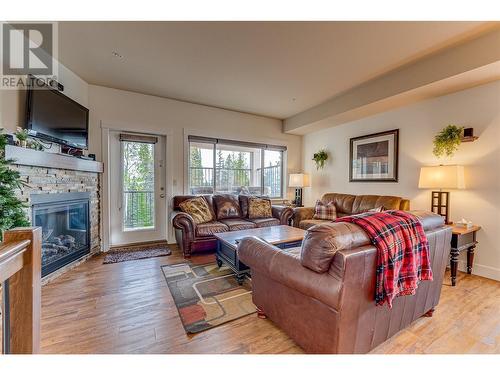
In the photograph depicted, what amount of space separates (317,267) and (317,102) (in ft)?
11.9

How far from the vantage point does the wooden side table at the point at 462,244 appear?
2432 millimetres

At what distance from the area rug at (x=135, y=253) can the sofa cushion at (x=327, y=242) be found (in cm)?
276

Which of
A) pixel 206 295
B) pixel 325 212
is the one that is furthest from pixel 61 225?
pixel 325 212

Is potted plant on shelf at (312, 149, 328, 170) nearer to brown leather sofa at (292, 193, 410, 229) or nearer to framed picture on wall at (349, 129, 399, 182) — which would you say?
framed picture on wall at (349, 129, 399, 182)

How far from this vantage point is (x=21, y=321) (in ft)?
2.88

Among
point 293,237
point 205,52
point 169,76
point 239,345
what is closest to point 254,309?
point 239,345

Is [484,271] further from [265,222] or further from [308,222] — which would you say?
[265,222]

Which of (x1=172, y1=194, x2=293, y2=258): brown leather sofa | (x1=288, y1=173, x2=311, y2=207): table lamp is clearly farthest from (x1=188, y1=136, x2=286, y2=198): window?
(x1=172, y1=194, x2=293, y2=258): brown leather sofa

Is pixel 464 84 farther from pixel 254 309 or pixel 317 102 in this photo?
pixel 254 309

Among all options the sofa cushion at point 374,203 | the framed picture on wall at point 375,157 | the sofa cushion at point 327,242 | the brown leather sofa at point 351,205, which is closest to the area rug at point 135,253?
the brown leather sofa at point 351,205

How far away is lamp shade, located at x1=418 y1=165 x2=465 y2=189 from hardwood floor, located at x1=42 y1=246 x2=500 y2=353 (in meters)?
1.14

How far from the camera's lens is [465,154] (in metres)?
2.86

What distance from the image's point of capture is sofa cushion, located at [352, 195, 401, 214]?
10.6 feet

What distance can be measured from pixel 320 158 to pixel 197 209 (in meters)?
2.86
